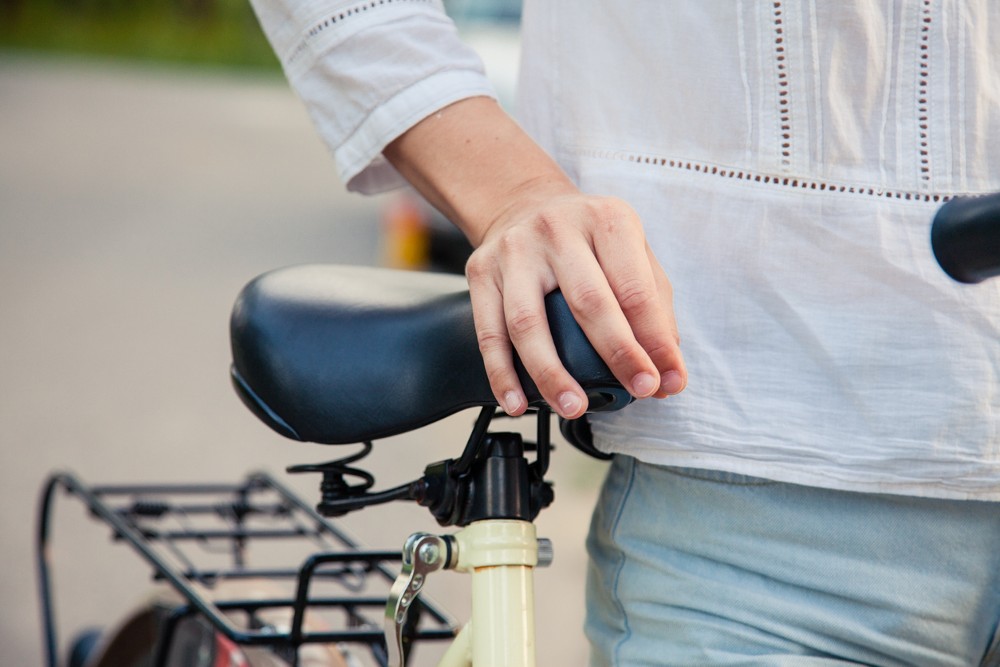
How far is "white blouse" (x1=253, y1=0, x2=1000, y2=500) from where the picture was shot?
0.83 m

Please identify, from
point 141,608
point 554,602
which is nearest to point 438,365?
point 141,608

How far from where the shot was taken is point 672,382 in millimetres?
727

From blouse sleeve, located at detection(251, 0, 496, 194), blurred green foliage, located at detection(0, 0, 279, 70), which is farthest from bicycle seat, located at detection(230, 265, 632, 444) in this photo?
blurred green foliage, located at detection(0, 0, 279, 70)

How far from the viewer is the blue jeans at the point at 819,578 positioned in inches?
33.3

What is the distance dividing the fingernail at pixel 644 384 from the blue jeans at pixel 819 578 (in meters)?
0.18

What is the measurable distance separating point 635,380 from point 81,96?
15.1 metres

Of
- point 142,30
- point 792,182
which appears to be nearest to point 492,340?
point 792,182

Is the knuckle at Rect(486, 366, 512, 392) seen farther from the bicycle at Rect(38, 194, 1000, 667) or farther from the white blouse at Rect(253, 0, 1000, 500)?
the white blouse at Rect(253, 0, 1000, 500)

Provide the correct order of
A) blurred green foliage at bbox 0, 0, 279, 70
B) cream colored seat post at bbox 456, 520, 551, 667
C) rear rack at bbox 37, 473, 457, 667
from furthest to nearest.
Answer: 1. blurred green foliage at bbox 0, 0, 279, 70
2. rear rack at bbox 37, 473, 457, 667
3. cream colored seat post at bbox 456, 520, 551, 667

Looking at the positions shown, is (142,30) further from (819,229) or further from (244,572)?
(819,229)

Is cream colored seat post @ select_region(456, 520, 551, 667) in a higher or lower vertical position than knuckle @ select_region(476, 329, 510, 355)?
lower

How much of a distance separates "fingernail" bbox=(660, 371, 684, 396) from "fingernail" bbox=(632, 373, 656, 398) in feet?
0.09

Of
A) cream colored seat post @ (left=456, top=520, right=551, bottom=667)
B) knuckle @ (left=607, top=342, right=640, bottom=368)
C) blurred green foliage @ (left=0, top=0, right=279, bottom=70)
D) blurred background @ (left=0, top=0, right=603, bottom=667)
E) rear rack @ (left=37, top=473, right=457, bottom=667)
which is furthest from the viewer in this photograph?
blurred green foliage @ (left=0, top=0, right=279, bottom=70)

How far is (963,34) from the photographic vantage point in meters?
0.85
